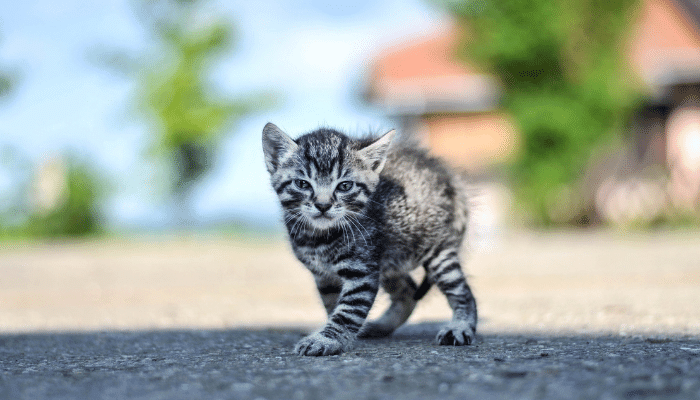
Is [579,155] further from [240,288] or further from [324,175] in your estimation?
[324,175]

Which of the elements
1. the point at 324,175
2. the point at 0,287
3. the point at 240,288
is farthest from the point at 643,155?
the point at 324,175

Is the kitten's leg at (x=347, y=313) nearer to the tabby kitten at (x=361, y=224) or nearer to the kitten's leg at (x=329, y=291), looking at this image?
the tabby kitten at (x=361, y=224)

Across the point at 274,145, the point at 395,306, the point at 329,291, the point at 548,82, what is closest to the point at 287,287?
the point at 395,306

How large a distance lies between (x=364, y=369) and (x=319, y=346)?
57 cm

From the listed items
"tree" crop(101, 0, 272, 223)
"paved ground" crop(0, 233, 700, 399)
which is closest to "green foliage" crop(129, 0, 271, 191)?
"tree" crop(101, 0, 272, 223)

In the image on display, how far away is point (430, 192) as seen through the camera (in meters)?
4.41

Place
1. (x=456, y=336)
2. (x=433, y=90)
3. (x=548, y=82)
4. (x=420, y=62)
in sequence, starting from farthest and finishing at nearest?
1. (x=420, y=62)
2. (x=433, y=90)
3. (x=548, y=82)
4. (x=456, y=336)

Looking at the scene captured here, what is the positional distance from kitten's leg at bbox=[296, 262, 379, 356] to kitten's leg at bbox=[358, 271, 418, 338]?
0.52 metres

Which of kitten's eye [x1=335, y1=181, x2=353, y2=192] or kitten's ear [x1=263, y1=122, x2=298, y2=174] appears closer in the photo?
kitten's eye [x1=335, y1=181, x2=353, y2=192]

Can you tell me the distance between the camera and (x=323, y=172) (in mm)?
3979

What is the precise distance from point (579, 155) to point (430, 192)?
14449mm

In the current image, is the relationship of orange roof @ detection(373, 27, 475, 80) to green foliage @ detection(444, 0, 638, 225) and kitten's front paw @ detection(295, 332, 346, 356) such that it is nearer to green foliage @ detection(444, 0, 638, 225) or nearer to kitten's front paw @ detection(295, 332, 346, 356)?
green foliage @ detection(444, 0, 638, 225)

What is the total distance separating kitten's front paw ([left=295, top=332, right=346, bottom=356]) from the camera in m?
3.57

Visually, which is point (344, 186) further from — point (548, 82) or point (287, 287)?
point (548, 82)
